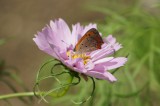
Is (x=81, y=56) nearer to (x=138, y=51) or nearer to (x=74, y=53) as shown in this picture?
(x=74, y=53)

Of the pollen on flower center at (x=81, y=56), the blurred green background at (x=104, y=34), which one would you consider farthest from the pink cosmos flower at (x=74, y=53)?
the blurred green background at (x=104, y=34)

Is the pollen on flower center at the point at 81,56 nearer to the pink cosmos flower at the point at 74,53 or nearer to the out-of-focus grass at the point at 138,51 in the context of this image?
the pink cosmos flower at the point at 74,53

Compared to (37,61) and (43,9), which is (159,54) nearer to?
(37,61)

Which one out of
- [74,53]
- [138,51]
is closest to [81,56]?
[74,53]

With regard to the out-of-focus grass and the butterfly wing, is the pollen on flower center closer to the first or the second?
the butterfly wing

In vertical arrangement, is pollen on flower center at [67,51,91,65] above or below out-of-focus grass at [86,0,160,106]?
above

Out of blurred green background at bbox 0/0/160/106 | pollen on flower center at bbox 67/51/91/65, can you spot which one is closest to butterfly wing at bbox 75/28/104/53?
pollen on flower center at bbox 67/51/91/65

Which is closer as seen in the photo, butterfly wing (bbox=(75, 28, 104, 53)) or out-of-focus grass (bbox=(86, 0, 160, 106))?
butterfly wing (bbox=(75, 28, 104, 53))
